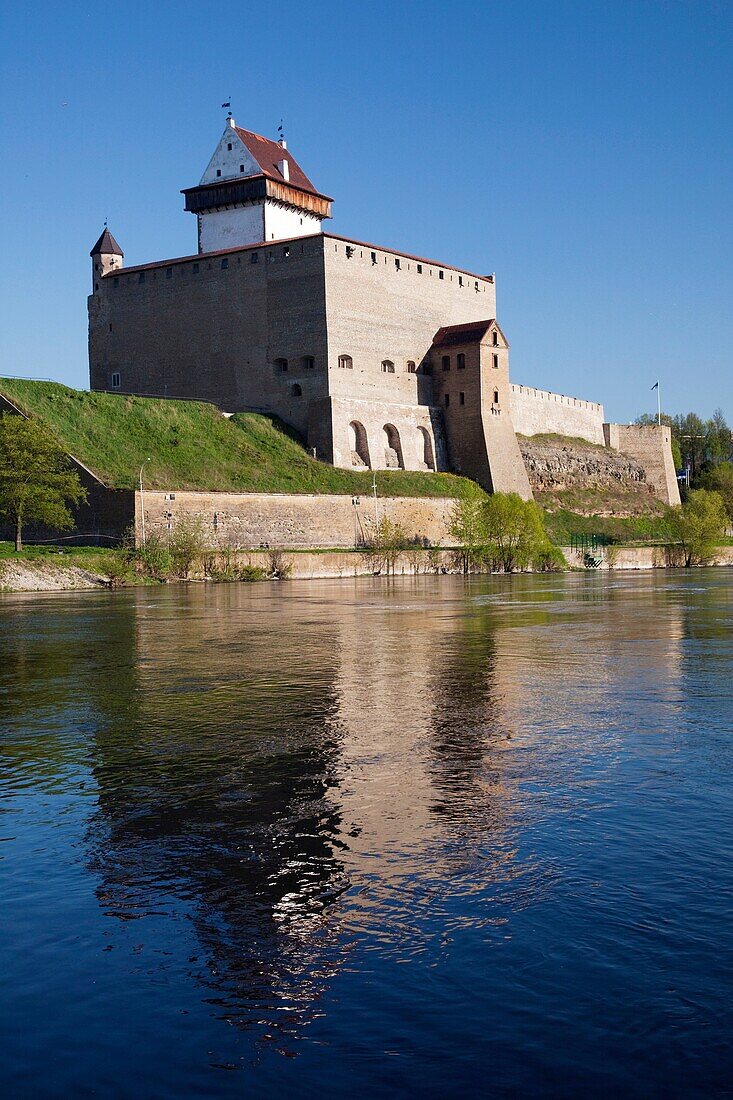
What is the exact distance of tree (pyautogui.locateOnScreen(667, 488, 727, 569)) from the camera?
51125mm

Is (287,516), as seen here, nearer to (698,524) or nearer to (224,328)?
(224,328)

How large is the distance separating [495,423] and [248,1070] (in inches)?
1919

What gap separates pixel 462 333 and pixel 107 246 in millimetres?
16434

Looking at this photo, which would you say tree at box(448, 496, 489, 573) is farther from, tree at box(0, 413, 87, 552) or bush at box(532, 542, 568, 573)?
tree at box(0, 413, 87, 552)

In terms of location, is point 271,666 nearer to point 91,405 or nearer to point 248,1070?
point 248,1070

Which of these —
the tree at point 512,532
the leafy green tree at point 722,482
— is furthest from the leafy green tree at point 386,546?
the leafy green tree at point 722,482

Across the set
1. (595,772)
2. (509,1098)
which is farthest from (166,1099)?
(595,772)

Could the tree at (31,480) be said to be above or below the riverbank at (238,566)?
above

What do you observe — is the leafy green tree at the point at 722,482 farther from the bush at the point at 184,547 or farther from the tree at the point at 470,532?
the bush at the point at 184,547

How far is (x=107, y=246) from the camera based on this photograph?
51281 mm

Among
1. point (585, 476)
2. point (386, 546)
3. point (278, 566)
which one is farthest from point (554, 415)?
point (278, 566)

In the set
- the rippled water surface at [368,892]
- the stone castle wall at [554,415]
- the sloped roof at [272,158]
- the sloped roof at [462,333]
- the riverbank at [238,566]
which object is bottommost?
the rippled water surface at [368,892]

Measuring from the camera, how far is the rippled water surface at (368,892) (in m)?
2.97

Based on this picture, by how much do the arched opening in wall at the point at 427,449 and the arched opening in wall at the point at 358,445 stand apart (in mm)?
3838
